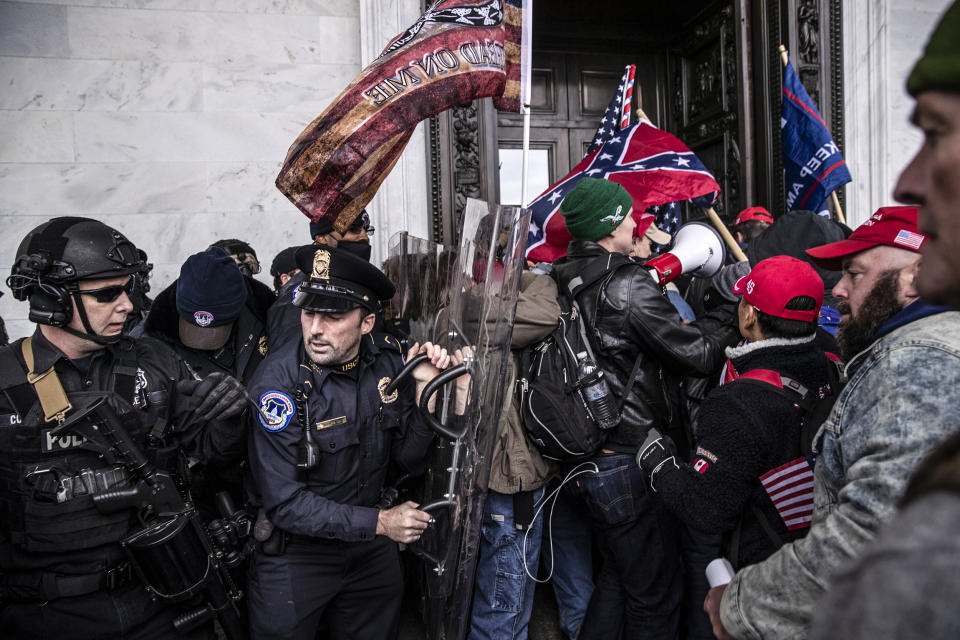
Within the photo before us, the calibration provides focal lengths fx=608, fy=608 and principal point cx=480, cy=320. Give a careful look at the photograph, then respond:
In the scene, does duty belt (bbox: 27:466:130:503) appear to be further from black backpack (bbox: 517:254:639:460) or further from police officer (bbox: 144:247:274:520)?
black backpack (bbox: 517:254:639:460)

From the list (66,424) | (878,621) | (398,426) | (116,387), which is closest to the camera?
(878,621)

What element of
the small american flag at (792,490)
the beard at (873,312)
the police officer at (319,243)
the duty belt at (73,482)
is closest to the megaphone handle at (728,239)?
the beard at (873,312)

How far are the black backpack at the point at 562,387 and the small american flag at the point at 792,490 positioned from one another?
795mm

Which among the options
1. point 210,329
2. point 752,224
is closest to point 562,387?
point 210,329

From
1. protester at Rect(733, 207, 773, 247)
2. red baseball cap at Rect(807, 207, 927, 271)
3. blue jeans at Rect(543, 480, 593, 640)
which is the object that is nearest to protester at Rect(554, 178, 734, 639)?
blue jeans at Rect(543, 480, 593, 640)

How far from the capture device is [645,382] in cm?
281

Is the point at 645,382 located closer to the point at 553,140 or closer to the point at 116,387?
the point at 116,387

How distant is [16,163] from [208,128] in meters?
1.34

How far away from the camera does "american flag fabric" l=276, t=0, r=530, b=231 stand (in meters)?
2.43

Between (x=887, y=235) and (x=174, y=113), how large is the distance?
4.72 meters

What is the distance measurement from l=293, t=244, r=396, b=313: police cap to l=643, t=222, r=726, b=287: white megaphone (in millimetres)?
1608

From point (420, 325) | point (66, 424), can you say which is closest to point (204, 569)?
point (66, 424)

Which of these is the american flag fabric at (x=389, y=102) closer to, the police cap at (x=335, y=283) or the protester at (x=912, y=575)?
the police cap at (x=335, y=283)

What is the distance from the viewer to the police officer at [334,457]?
7.36 ft
